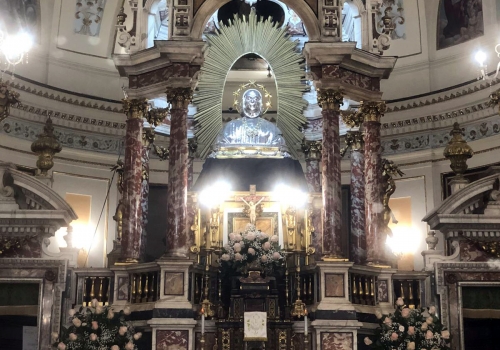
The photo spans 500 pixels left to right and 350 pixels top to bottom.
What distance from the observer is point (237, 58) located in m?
17.8

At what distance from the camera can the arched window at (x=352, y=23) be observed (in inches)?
703

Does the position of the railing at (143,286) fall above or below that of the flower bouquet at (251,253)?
below

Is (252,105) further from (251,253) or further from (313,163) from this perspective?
(251,253)

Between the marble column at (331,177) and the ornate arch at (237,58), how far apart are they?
70.8 inches

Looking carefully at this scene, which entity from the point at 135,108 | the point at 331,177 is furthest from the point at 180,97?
the point at 331,177

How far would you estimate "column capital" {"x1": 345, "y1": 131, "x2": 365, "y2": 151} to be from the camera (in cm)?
1781

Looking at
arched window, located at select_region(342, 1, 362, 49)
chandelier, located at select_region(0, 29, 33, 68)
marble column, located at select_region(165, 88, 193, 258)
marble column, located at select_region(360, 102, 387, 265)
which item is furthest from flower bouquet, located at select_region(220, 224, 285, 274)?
chandelier, located at select_region(0, 29, 33, 68)

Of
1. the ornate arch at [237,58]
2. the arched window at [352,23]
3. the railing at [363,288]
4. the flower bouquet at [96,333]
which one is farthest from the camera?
the arched window at [352,23]

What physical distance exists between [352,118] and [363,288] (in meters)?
3.46

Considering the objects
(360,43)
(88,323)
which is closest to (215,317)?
(88,323)

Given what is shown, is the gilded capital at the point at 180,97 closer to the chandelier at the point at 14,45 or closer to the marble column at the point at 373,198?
the chandelier at the point at 14,45

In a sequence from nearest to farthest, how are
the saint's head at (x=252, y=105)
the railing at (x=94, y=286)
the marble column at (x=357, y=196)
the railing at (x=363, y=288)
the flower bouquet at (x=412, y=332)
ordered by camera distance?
the flower bouquet at (x=412, y=332), the railing at (x=94, y=286), the railing at (x=363, y=288), the marble column at (x=357, y=196), the saint's head at (x=252, y=105)

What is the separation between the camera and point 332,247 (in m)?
Result: 15.5

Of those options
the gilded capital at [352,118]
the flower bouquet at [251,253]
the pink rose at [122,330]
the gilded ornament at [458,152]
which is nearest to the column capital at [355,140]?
the gilded capital at [352,118]
